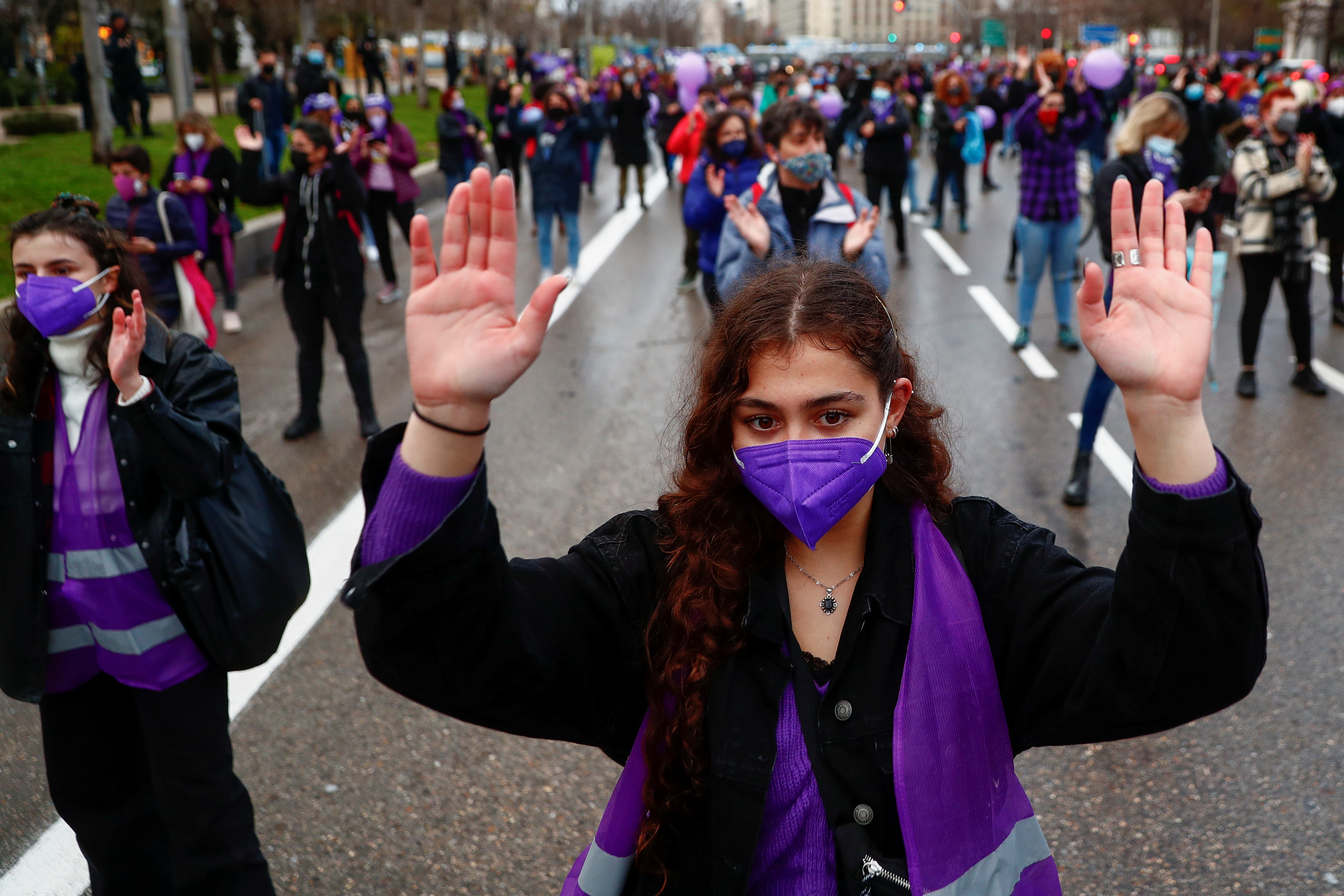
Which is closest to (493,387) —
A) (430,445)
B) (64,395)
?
(430,445)

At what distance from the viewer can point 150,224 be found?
7195 millimetres

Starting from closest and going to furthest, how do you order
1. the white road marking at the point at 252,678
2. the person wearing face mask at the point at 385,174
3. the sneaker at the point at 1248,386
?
the white road marking at the point at 252,678
the sneaker at the point at 1248,386
the person wearing face mask at the point at 385,174

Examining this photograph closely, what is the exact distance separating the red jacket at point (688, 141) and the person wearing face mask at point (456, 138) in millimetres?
3512

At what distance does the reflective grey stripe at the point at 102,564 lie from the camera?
9.41 ft

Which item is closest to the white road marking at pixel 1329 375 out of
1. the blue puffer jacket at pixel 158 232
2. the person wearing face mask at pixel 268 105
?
the blue puffer jacket at pixel 158 232

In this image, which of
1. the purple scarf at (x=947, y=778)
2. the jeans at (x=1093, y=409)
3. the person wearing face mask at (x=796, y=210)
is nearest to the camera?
the purple scarf at (x=947, y=778)

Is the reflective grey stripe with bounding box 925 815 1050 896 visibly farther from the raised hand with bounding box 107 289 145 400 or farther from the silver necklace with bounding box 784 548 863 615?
the raised hand with bounding box 107 289 145 400

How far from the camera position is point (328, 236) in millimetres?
7316

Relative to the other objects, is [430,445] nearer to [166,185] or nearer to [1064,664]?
[1064,664]

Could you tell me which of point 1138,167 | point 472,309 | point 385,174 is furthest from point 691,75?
point 472,309

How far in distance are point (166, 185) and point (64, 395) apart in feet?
25.1

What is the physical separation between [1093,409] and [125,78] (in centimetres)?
1955

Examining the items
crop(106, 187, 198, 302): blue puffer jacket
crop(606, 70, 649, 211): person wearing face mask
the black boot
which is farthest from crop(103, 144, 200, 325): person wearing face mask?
crop(606, 70, 649, 211): person wearing face mask

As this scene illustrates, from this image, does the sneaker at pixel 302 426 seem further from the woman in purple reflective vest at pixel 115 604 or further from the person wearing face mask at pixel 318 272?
the woman in purple reflective vest at pixel 115 604
